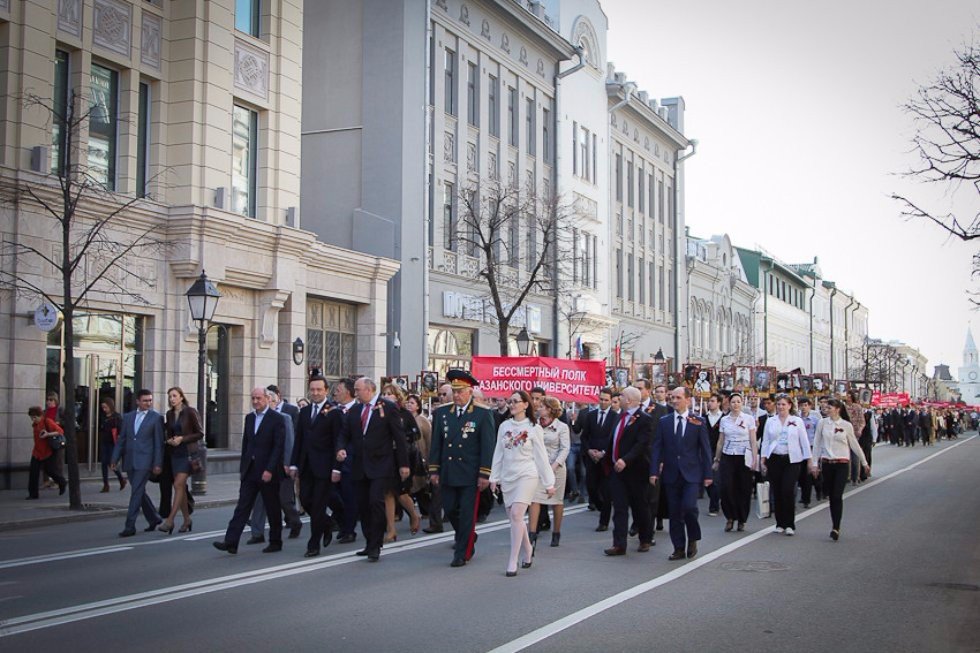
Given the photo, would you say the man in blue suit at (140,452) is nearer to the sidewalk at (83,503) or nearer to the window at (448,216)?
the sidewalk at (83,503)

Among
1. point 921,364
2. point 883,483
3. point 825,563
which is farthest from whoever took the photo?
point 921,364

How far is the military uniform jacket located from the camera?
11883 millimetres

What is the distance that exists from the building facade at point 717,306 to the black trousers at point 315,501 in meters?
49.7

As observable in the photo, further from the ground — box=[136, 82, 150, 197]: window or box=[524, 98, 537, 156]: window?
box=[524, 98, 537, 156]: window

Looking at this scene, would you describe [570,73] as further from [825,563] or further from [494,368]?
[825,563]

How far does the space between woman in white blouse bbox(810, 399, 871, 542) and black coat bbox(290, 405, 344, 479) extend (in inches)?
250

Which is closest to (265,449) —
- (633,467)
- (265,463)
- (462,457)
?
(265,463)

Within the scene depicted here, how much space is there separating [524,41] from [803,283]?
57.5 meters

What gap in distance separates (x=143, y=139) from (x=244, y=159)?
9.88 feet

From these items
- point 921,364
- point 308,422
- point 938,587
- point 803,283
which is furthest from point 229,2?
point 921,364

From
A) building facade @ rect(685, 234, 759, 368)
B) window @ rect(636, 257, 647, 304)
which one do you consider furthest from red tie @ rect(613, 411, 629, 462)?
building facade @ rect(685, 234, 759, 368)

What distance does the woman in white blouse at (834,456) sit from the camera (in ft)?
47.5

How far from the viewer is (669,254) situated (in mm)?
59688

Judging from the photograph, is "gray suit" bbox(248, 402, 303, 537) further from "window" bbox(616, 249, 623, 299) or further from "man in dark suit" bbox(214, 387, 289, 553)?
"window" bbox(616, 249, 623, 299)
